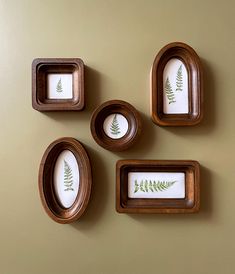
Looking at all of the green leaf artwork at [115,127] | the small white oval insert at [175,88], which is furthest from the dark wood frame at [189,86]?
the green leaf artwork at [115,127]

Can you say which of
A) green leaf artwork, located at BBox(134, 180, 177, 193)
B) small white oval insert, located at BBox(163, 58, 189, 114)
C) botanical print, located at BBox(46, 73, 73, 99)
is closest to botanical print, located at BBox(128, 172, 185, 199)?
green leaf artwork, located at BBox(134, 180, 177, 193)

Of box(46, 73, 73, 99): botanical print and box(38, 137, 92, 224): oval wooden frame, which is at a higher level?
box(46, 73, 73, 99): botanical print

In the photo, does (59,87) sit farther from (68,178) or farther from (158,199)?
(158,199)

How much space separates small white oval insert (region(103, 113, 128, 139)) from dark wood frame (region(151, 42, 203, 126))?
0.11 metres

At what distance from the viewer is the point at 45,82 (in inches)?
52.5

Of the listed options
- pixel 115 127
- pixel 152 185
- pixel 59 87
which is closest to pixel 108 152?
pixel 115 127

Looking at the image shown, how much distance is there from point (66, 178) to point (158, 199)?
0.35m

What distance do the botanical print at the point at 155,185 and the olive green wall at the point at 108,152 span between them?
0.23 feet

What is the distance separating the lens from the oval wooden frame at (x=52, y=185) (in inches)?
50.5

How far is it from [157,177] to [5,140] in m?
0.58

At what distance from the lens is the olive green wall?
4.31 feet

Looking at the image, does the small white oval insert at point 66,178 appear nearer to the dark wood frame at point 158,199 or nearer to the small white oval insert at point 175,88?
the dark wood frame at point 158,199

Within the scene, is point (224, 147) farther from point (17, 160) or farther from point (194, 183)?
point (17, 160)

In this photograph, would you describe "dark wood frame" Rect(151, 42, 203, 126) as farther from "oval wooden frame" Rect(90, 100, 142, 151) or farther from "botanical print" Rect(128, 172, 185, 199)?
"botanical print" Rect(128, 172, 185, 199)
